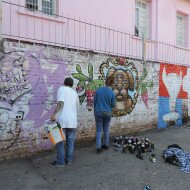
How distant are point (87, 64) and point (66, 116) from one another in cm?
220

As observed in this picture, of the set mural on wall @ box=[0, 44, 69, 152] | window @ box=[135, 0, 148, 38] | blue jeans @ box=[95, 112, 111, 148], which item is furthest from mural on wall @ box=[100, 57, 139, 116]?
window @ box=[135, 0, 148, 38]

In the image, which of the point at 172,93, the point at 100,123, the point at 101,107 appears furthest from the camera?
the point at 172,93

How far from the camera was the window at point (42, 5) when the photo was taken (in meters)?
9.14

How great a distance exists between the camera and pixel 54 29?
937cm

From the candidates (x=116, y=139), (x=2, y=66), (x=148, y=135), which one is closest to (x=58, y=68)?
(x=2, y=66)

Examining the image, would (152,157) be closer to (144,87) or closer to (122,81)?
(122,81)

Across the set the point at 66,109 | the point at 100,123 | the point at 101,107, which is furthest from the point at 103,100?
the point at 66,109

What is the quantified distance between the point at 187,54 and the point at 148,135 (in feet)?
23.0

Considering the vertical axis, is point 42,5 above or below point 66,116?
above

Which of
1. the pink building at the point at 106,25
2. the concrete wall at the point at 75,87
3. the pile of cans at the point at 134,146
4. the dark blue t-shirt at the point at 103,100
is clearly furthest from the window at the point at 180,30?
the dark blue t-shirt at the point at 103,100

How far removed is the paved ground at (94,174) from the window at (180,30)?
30.3 feet

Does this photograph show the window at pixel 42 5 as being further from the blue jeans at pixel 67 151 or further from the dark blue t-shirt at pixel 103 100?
the blue jeans at pixel 67 151

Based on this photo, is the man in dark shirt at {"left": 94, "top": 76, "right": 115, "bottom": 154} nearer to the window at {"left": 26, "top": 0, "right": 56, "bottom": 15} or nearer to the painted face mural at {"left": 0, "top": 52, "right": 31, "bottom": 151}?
the painted face mural at {"left": 0, "top": 52, "right": 31, "bottom": 151}

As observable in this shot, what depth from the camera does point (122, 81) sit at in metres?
8.77
